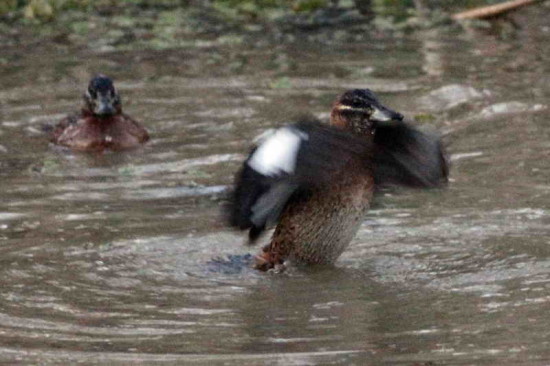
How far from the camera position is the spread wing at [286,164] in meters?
7.94

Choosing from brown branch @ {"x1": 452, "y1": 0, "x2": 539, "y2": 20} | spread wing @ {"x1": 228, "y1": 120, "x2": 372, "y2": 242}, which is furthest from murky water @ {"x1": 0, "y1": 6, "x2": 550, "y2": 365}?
spread wing @ {"x1": 228, "y1": 120, "x2": 372, "y2": 242}

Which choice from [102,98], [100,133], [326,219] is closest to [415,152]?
[326,219]

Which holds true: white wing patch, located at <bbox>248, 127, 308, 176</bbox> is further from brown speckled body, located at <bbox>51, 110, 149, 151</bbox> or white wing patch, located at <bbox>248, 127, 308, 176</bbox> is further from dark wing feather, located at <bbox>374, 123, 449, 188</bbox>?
brown speckled body, located at <bbox>51, 110, 149, 151</bbox>

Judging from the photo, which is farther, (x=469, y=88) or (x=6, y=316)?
(x=469, y=88)

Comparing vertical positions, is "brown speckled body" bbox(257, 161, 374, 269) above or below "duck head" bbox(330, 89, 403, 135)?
below

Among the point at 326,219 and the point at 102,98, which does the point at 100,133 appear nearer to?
the point at 102,98

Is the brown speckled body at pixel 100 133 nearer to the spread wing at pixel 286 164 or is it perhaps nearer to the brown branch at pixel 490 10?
the spread wing at pixel 286 164

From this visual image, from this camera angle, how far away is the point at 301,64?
1719cm

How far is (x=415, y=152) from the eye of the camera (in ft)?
27.6

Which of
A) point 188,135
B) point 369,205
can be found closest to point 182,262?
point 369,205

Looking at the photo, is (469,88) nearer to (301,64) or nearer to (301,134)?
(301,64)

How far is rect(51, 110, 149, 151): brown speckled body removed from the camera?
14.3 m

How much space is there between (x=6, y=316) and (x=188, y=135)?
6249 millimetres

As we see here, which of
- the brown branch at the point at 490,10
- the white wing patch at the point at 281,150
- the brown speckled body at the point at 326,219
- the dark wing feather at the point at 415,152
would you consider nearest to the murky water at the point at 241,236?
the brown speckled body at the point at 326,219
